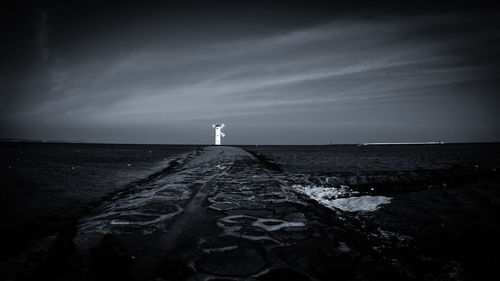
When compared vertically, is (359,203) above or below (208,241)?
below

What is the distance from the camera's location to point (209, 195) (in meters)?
8.50

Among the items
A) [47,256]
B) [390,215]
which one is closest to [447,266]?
[390,215]

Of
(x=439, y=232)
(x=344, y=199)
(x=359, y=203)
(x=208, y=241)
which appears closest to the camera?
(x=208, y=241)

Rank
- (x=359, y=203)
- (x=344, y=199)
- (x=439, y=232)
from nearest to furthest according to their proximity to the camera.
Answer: (x=439, y=232) → (x=359, y=203) → (x=344, y=199)

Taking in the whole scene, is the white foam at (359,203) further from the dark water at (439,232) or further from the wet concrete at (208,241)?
the wet concrete at (208,241)

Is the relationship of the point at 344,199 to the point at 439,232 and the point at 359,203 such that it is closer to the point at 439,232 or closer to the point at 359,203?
the point at 359,203

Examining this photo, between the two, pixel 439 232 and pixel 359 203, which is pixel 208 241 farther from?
pixel 359 203

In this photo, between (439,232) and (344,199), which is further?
(344,199)

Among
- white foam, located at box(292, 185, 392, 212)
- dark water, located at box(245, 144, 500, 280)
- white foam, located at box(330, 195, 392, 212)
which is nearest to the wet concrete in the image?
dark water, located at box(245, 144, 500, 280)

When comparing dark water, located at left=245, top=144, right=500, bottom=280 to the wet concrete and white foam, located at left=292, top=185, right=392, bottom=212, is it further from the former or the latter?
the wet concrete

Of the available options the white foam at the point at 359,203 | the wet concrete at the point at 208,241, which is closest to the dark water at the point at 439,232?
the white foam at the point at 359,203

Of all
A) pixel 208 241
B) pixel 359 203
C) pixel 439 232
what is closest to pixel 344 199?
pixel 359 203

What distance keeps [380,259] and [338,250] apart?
63cm

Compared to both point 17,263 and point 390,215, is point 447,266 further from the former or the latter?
point 17,263
